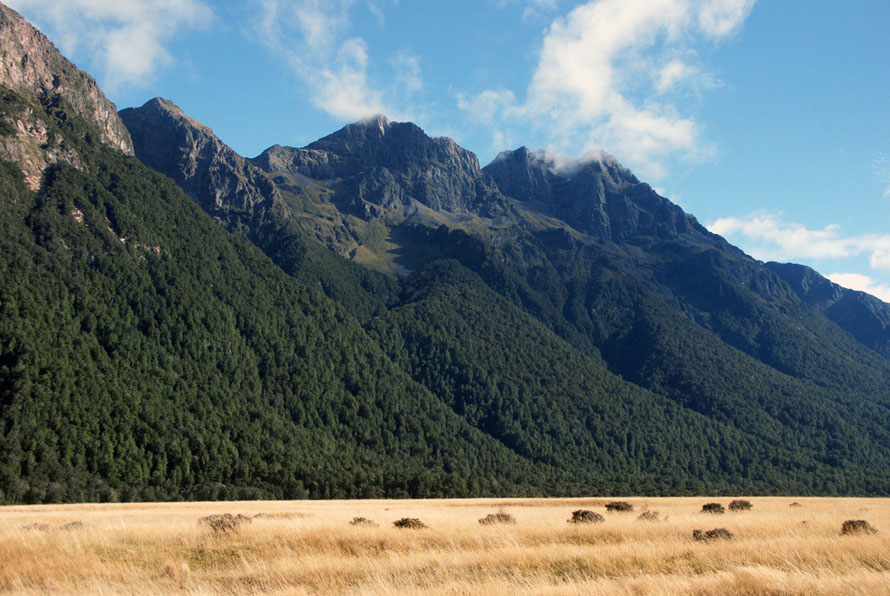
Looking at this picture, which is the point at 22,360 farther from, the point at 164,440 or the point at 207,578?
the point at 207,578

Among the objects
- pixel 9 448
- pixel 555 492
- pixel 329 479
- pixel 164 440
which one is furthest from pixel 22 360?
pixel 555 492

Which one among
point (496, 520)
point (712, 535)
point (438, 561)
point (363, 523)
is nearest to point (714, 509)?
point (496, 520)

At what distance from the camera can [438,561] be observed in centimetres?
1800

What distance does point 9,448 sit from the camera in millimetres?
137125

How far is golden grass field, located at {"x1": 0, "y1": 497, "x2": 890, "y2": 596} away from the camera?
14.2 meters

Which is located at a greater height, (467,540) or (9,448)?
(467,540)

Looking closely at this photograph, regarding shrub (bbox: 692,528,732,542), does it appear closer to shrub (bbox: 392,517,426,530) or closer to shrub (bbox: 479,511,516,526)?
shrub (bbox: 479,511,516,526)

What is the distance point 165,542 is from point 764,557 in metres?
21.1

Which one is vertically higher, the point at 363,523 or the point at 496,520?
the point at 363,523

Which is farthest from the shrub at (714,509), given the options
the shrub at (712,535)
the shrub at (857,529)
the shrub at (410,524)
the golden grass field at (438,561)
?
the shrub at (410,524)

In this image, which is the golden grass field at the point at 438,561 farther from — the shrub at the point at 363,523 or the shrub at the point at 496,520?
the shrub at the point at 496,520

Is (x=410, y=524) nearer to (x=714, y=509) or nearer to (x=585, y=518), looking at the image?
(x=585, y=518)

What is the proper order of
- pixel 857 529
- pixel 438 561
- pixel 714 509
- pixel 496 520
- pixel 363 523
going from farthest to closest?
1. pixel 714 509
2. pixel 496 520
3. pixel 363 523
4. pixel 857 529
5. pixel 438 561

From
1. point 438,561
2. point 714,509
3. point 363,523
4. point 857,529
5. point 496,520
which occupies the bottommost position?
point 714,509
